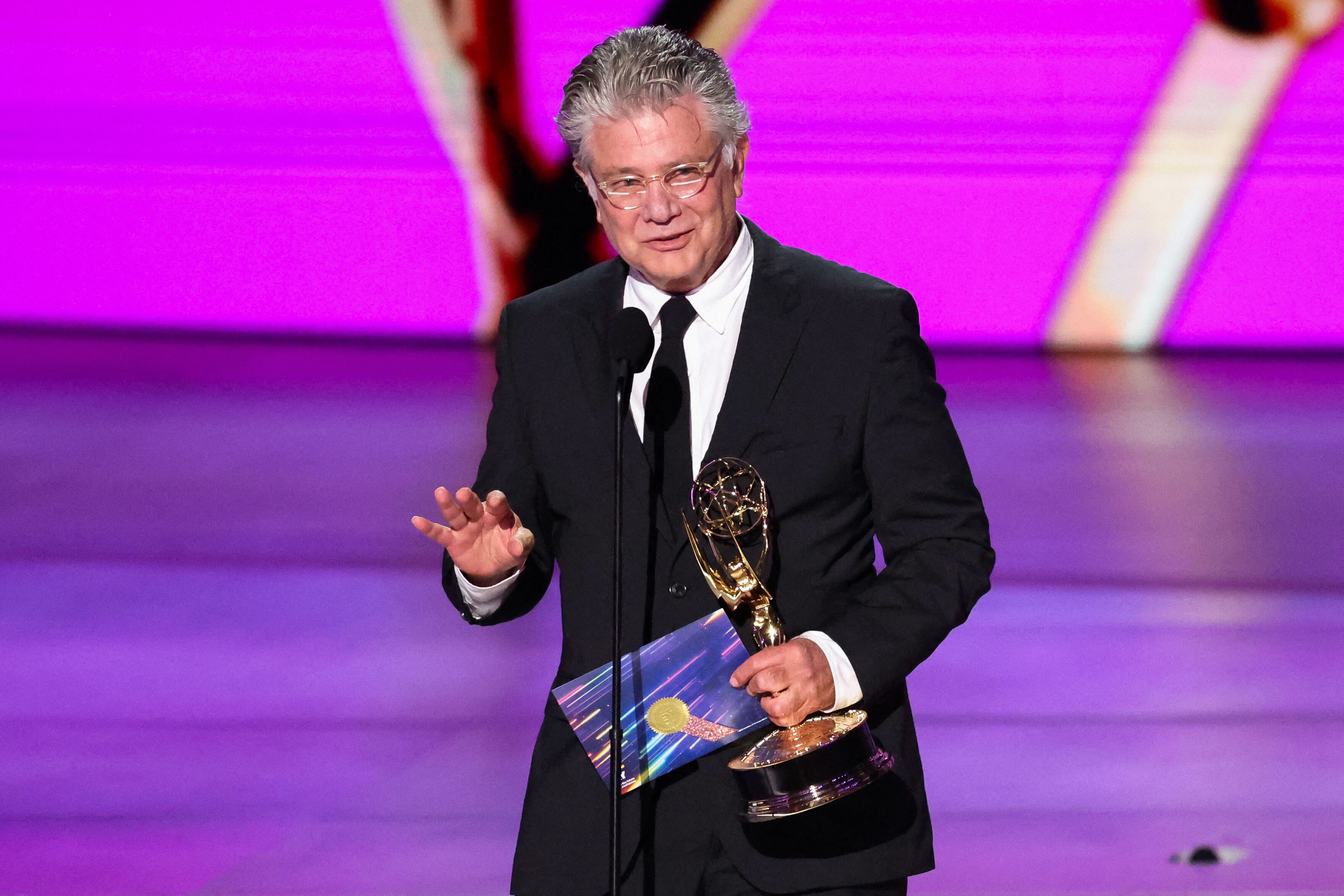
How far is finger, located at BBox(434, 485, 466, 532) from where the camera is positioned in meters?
1.63

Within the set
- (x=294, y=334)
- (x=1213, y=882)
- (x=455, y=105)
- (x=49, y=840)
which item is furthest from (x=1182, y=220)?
(x=49, y=840)

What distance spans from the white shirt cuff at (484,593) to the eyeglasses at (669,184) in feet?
1.26

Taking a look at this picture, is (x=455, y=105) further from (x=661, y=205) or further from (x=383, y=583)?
(x=661, y=205)

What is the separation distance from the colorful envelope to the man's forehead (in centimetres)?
44

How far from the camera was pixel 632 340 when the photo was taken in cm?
155

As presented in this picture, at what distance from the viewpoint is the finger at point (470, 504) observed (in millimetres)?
1634

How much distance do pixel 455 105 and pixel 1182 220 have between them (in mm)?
3742

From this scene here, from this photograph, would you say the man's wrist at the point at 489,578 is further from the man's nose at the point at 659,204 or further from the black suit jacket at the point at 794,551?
the man's nose at the point at 659,204

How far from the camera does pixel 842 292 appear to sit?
180 centimetres

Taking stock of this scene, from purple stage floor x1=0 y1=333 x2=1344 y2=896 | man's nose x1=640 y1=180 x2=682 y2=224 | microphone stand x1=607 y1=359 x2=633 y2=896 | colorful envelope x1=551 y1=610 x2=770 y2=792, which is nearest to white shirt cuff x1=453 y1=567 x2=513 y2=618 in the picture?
colorful envelope x1=551 y1=610 x2=770 y2=792

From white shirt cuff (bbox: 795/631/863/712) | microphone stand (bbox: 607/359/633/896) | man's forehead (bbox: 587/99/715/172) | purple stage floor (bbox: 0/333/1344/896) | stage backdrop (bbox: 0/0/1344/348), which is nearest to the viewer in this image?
microphone stand (bbox: 607/359/633/896)

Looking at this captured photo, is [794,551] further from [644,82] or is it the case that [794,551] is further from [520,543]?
[644,82]

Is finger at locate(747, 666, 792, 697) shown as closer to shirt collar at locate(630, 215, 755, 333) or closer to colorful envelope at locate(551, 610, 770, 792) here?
colorful envelope at locate(551, 610, 770, 792)

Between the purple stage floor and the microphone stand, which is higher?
the purple stage floor
